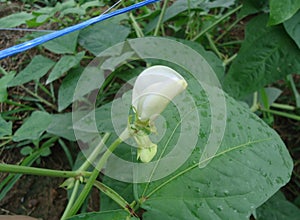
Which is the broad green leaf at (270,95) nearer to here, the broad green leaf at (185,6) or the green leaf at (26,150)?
the broad green leaf at (185,6)

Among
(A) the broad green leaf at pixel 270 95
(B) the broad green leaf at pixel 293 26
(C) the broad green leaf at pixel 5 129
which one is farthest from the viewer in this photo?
(A) the broad green leaf at pixel 270 95

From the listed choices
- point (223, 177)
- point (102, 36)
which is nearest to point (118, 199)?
point (223, 177)

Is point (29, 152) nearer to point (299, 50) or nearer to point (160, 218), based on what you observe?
point (160, 218)

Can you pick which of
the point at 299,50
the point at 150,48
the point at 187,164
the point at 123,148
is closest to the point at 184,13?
the point at 150,48

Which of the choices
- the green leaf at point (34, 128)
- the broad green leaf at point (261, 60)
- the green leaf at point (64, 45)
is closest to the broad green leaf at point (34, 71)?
the green leaf at point (64, 45)

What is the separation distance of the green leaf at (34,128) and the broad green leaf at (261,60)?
418mm

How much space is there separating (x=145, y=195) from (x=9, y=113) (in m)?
0.62

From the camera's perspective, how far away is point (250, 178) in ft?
1.86

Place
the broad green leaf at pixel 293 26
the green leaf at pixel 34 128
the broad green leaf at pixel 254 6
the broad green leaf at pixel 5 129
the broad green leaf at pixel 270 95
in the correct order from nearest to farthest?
the broad green leaf at pixel 5 129 → the green leaf at pixel 34 128 → the broad green leaf at pixel 293 26 → the broad green leaf at pixel 254 6 → the broad green leaf at pixel 270 95

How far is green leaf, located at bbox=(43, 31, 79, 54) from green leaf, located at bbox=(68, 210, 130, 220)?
488 millimetres

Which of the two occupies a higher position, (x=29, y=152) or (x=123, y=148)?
(x=123, y=148)

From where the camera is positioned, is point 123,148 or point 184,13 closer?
point 123,148

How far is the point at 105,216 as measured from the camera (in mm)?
511

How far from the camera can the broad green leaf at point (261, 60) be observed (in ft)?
2.96
